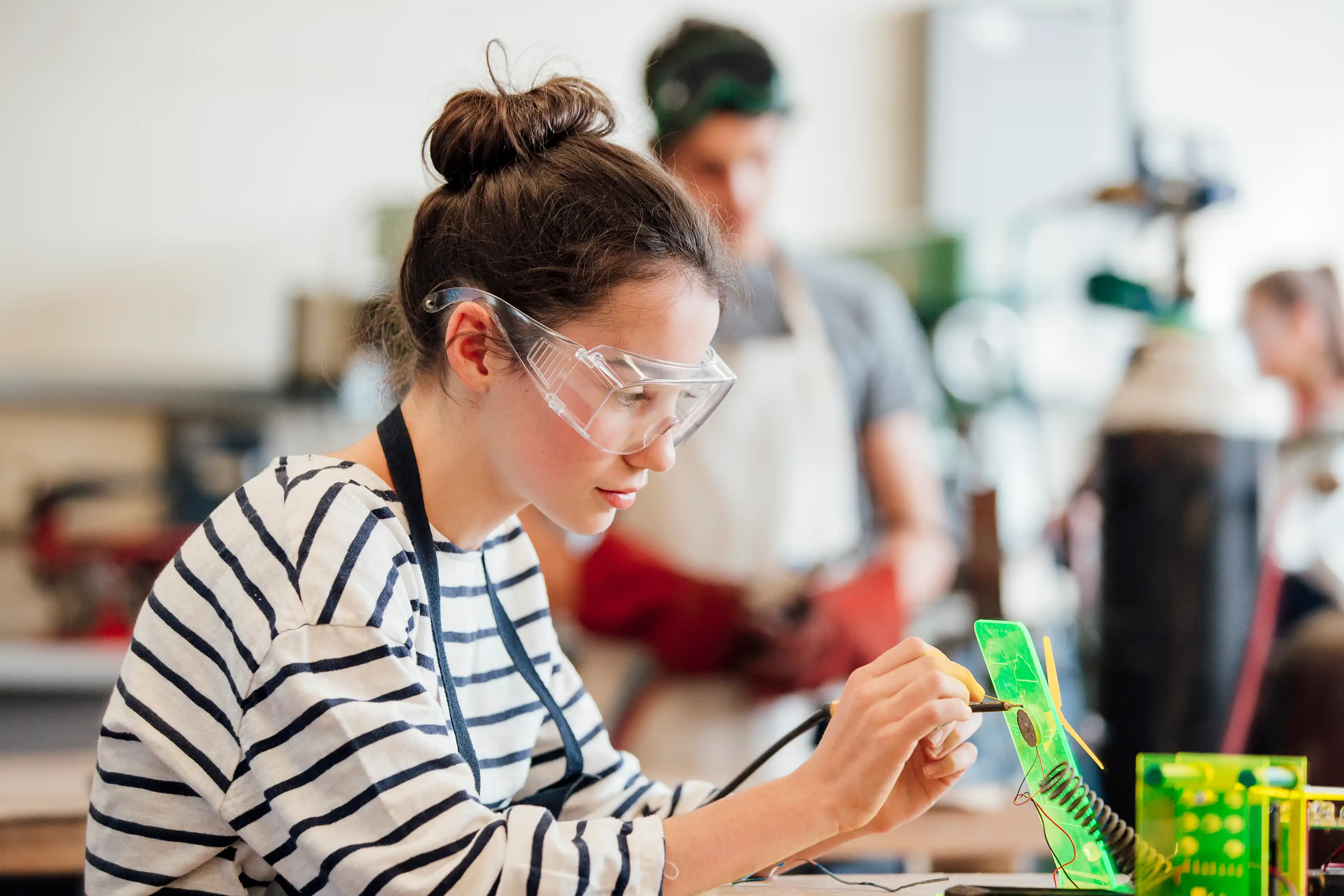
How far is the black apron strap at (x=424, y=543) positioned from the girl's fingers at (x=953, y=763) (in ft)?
1.10

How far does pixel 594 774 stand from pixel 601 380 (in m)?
0.40

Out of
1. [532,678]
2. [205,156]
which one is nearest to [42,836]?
[532,678]

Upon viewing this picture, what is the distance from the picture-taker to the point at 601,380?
910 millimetres

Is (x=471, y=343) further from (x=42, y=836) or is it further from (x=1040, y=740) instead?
(x=42, y=836)

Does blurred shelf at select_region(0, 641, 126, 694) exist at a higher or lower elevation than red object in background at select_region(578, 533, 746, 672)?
lower

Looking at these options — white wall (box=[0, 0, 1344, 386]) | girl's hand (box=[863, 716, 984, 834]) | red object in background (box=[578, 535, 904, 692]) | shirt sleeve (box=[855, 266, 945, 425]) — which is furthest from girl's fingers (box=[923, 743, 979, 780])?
white wall (box=[0, 0, 1344, 386])

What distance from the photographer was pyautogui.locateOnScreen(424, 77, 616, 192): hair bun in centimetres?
97

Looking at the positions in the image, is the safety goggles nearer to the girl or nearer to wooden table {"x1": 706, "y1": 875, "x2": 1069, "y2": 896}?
the girl

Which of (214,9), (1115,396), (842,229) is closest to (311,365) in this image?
(214,9)

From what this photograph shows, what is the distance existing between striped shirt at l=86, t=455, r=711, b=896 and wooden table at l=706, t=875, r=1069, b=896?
0.12 m

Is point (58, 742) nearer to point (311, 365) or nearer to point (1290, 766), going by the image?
point (311, 365)

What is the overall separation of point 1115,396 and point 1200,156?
15.5 inches

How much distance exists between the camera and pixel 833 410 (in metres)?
1.90

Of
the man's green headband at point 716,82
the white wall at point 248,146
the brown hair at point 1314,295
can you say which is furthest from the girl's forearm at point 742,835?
the brown hair at point 1314,295
